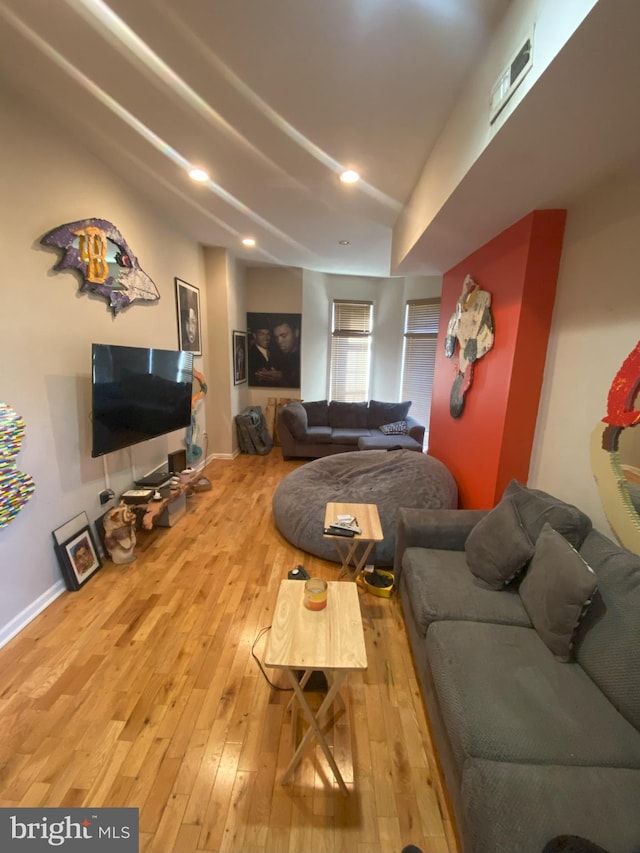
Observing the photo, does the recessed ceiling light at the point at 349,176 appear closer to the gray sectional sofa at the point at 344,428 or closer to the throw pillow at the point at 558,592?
the throw pillow at the point at 558,592

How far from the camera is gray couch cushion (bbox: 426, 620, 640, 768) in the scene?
101 centimetres

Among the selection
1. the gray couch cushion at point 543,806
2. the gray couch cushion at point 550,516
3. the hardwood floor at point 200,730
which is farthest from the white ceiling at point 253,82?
the hardwood floor at point 200,730

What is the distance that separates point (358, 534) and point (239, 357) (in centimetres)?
379

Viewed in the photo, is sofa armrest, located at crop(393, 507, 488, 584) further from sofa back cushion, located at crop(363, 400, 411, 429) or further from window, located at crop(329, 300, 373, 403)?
window, located at crop(329, 300, 373, 403)

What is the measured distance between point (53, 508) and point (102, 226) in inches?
75.1

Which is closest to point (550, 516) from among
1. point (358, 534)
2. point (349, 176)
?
point (358, 534)

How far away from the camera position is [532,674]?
1252 millimetres

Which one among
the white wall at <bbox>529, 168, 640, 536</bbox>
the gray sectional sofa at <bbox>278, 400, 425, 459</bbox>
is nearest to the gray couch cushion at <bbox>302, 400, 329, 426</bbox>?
the gray sectional sofa at <bbox>278, 400, 425, 459</bbox>

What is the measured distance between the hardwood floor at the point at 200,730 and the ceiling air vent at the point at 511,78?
242cm

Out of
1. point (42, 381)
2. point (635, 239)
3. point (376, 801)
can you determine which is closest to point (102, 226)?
point (42, 381)

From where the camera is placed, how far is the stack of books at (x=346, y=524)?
204 centimetres

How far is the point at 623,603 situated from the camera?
4.11 feet

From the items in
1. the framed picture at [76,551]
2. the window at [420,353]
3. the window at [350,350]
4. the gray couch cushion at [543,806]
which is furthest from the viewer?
the window at [350,350]

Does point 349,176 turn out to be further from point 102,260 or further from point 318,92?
point 102,260
